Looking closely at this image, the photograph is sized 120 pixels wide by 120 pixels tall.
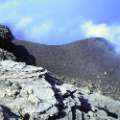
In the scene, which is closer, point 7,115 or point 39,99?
point 7,115

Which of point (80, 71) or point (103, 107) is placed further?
point (80, 71)

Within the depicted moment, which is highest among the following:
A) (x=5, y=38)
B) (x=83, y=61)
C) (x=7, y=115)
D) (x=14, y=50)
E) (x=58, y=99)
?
(x=5, y=38)

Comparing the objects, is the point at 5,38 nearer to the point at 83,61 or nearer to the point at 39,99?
the point at 39,99

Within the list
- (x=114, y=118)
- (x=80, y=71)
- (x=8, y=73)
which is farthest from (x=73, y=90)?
(x=80, y=71)

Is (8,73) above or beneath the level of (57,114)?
above

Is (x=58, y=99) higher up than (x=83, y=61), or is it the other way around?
(x=83, y=61)

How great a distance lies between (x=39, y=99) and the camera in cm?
3125

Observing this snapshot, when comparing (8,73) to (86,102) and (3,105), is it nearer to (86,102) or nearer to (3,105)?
(3,105)

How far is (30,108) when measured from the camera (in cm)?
3030

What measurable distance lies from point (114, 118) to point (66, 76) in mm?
21713

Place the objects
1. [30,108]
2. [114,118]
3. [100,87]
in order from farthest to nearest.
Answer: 1. [100,87]
2. [114,118]
3. [30,108]

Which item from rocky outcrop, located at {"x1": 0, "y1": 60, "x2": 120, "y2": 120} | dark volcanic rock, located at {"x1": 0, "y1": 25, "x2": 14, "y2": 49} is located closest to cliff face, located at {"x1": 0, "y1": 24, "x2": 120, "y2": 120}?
rocky outcrop, located at {"x1": 0, "y1": 60, "x2": 120, "y2": 120}

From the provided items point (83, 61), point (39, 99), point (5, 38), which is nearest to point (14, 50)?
point (5, 38)

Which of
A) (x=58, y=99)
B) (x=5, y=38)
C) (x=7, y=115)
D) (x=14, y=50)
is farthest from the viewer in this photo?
(x=14, y=50)
